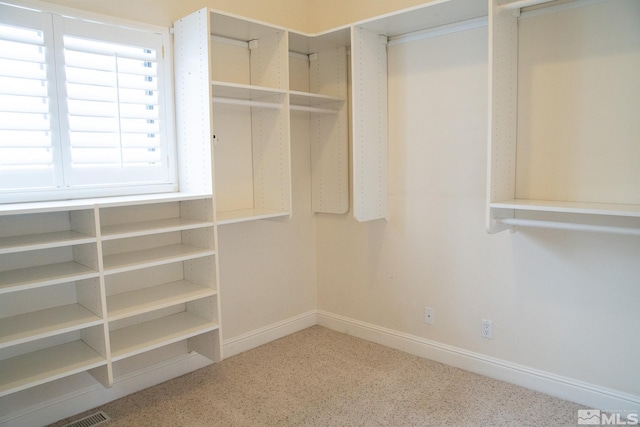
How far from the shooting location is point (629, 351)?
8.04 feet

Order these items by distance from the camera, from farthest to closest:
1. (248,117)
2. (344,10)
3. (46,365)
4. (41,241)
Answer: (344,10), (248,117), (46,365), (41,241)

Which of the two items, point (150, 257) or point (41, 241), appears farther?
point (150, 257)

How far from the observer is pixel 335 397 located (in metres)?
2.74

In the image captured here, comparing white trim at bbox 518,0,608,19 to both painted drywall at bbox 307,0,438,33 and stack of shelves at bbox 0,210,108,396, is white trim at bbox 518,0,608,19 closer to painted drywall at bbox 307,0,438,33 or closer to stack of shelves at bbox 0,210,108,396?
painted drywall at bbox 307,0,438,33

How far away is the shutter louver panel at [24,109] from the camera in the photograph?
227 centimetres

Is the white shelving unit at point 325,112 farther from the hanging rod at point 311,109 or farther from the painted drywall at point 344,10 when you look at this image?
the painted drywall at point 344,10

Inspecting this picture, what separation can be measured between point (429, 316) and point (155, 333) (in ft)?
5.76

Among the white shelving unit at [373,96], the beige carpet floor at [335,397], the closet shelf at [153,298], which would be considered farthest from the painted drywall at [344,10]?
the beige carpet floor at [335,397]

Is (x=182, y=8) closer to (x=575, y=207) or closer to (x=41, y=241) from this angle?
(x=41, y=241)

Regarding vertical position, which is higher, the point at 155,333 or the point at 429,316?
the point at 155,333

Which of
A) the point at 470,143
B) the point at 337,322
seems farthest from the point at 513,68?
the point at 337,322

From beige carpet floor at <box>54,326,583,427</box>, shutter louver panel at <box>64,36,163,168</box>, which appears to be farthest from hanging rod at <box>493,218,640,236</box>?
shutter louver panel at <box>64,36,163,168</box>

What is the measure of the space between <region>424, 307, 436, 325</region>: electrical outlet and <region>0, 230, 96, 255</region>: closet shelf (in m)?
2.12

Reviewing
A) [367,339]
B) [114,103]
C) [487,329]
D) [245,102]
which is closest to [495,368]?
[487,329]
